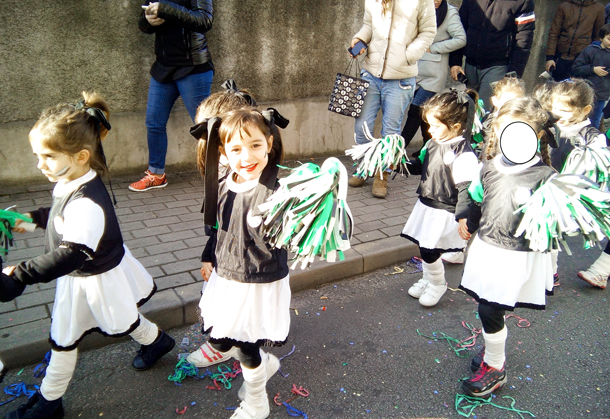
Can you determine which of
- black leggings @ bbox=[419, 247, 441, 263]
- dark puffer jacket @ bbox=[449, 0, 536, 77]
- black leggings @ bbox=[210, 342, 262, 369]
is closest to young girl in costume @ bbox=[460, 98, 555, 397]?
black leggings @ bbox=[419, 247, 441, 263]

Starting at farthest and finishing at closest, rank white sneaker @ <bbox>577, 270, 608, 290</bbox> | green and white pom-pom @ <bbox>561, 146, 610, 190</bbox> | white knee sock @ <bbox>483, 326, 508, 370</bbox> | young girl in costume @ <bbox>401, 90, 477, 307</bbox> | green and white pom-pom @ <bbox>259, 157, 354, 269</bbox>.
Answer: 1. white sneaker @ <bbox>577, 270, 608, 290</bbox>
2. green and white pom-pom @ <bbox>561, 146, 610, 190</bbox>
3. young girl in costume @ <bbox>401, 90, 477, 307</bbox>
4. white knee sock @ <bbox>483, 326, 508, 370</bbox>
5. green and white pom-pom @ <bbox>259, 157, 354, 269</bbox>

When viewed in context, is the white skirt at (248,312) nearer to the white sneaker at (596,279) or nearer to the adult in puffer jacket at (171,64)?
the white sneaker at (596,279)

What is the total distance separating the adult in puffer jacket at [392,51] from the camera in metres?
5.09

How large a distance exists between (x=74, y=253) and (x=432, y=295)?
242 centimetres

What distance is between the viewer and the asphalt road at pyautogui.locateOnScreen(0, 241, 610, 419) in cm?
252

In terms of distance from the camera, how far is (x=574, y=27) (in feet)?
22.7

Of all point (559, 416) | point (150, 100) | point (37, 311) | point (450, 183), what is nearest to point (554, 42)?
point (450, 183)

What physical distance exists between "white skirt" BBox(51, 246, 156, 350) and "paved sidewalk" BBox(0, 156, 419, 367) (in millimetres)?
602

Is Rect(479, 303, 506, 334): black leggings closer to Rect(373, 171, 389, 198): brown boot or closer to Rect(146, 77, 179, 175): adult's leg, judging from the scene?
Rect(373, 171, 389, 198): brown boot

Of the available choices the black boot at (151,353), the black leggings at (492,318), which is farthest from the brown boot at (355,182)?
the black boot at (151,353)

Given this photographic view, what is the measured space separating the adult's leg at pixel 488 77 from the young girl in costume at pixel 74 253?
4.79m

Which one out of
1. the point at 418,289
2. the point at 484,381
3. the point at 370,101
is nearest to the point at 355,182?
the point at 370,101

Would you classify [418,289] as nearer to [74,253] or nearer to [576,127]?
[576,127]

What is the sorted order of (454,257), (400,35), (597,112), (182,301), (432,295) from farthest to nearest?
1. (597,112)
2. (400,35)
3. (454,257)
4. (432,295)
5. (182,301)
